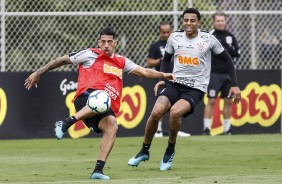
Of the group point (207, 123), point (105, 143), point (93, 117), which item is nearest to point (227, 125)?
point (207, 123)

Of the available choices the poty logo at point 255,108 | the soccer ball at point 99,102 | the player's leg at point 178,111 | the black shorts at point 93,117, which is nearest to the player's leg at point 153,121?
the player's leg at point 178,111

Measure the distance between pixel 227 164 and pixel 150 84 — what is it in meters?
6.47

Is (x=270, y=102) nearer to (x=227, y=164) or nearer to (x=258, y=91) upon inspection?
(x=258, y=91)

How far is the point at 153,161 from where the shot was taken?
571 inches

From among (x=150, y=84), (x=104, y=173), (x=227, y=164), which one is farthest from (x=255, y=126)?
(x=104, y=173)

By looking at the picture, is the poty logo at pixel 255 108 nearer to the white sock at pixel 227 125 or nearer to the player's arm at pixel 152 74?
the white sock at pixel 227 125

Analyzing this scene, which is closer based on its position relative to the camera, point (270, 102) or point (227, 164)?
point (227, 164)

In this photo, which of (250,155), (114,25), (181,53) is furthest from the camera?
(114,25)

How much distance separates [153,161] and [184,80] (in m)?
1.69

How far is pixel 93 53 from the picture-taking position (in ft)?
40.5

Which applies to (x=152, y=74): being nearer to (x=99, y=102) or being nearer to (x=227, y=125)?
(x=99, y=102)

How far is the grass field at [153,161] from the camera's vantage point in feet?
38.4

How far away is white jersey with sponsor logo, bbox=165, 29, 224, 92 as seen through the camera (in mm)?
13461

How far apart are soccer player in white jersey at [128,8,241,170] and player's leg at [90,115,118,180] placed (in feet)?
4.01
